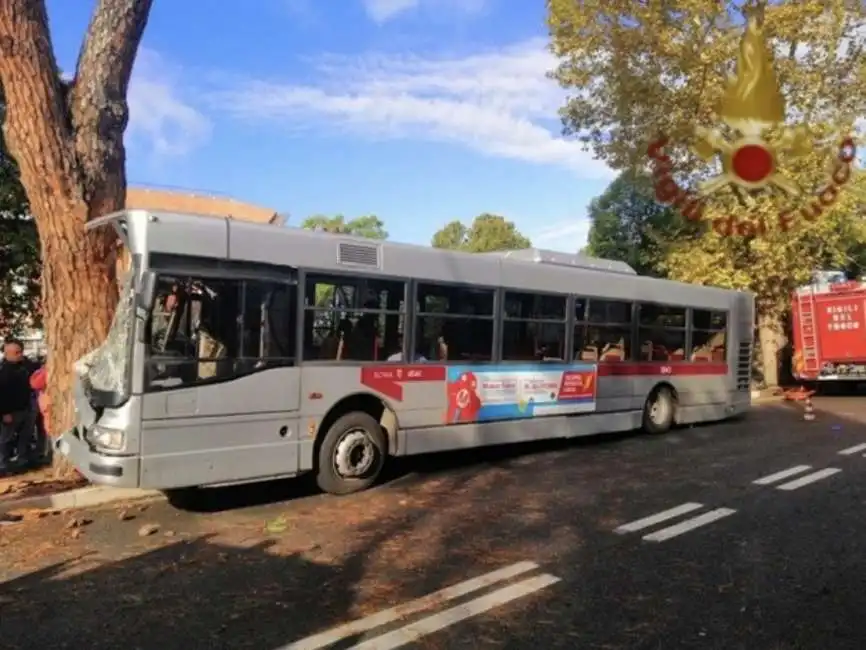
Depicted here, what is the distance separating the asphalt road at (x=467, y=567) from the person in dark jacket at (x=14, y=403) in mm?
2703

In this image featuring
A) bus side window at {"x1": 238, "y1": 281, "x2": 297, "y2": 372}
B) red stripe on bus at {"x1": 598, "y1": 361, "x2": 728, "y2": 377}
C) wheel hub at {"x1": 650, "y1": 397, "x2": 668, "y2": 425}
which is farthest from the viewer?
wheel hub at {"x1": 650, "y1": 397, "x2": 668, "y2": 425}

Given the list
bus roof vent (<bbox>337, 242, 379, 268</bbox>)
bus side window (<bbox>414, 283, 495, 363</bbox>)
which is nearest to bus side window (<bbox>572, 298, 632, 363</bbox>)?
bus side window (<bbox>414, 283, 495, 363</bbox>)

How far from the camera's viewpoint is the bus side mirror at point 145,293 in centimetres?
705

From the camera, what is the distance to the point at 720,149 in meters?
22.0

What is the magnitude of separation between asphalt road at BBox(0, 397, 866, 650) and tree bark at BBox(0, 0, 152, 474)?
7.11 ft

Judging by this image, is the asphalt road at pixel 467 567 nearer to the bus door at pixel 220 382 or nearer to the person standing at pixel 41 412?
the bus door at pixel 220 382

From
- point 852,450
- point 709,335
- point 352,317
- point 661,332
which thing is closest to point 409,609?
point 352,317

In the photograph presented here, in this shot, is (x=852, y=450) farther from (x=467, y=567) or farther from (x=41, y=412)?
(x=41, y=412)

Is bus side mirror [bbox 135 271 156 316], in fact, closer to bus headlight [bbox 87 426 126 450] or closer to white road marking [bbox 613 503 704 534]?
bus headlight [bbox 87 426 126 450]

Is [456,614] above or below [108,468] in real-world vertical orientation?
below

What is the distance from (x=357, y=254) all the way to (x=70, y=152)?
3.11 meters

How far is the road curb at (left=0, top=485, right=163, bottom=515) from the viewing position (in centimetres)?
759

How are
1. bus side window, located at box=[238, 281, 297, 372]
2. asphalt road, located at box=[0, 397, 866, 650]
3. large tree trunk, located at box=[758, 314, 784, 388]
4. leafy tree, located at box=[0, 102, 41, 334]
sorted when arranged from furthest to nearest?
large tree trunk, located at box=[758, 314, 784, 388] → leafy tree, located at box=[0, 102, 41, 334] → bus side window, located at box=[238, 281, 297, 372] → asphalt road, located at box=[0, 397, 866, 650]

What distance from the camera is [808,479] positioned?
30.1 ft
